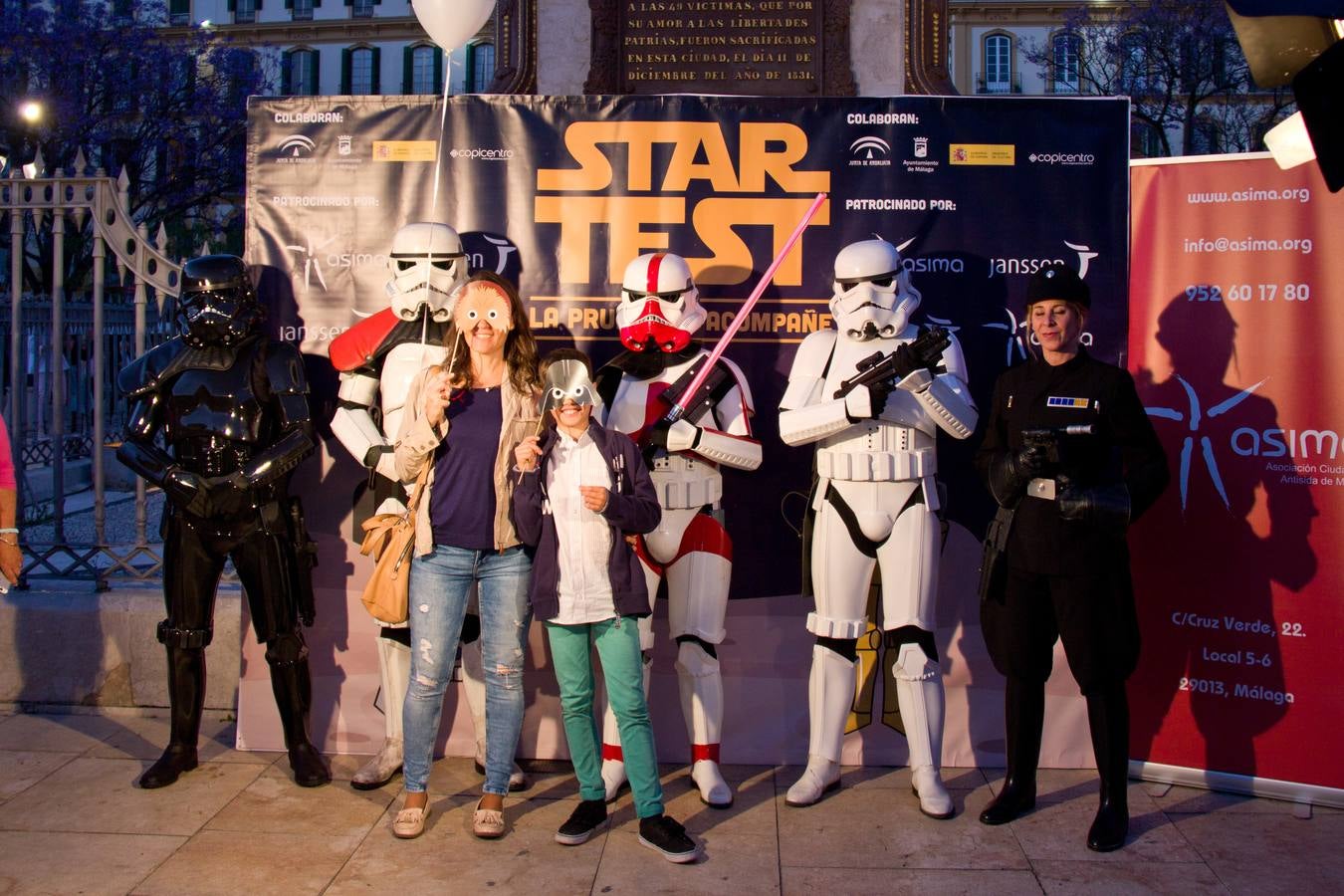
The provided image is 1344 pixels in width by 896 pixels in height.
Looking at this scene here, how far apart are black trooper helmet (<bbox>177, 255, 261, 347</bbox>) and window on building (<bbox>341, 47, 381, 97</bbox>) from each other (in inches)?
1554

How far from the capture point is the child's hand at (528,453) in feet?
13.9

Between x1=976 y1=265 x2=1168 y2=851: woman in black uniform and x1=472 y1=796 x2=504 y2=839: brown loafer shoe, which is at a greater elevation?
x1=976 y1=265 x2=1168 y2=851: woman in black uniform

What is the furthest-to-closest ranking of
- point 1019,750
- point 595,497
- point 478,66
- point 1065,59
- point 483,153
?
1. point 478,66
2. point 1065,59
3. point 483,153
4. point 1019,750
5. point 595,497

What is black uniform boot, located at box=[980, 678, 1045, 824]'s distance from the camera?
466 centimetres

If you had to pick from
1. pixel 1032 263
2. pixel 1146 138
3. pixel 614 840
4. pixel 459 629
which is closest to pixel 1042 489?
pixel 1032 263

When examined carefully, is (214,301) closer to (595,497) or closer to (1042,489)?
(595,497)

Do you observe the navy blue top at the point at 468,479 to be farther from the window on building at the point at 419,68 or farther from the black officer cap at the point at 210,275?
the window on building at the point at 419,68

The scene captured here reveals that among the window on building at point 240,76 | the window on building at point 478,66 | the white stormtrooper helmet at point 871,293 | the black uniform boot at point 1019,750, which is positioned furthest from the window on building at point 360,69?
the black uniform boot at point 1019,750

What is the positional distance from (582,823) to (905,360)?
201 centimetres

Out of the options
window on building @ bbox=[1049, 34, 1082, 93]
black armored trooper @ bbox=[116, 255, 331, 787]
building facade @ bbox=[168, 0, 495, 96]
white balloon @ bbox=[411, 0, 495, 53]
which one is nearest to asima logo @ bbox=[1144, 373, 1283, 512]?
white balloon @ bbox=[411, 0, 495, 53]

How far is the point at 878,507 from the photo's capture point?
15.9 feet

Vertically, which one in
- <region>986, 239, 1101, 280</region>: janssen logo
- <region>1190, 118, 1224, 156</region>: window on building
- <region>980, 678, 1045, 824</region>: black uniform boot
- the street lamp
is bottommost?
<region>980, 678, 1045, 824</region>: black uniform boot

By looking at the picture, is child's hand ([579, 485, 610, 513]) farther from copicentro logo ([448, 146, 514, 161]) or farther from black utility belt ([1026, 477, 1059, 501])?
copicentro logo ([448, 146, 514, 161])

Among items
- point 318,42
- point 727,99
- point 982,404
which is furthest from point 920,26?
point 318,42
